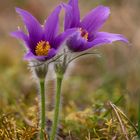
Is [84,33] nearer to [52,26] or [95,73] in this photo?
[52,26]

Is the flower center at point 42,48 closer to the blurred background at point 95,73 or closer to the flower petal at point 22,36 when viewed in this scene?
the flower petal at point 22,36

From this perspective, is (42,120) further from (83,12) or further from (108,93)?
(83,12)

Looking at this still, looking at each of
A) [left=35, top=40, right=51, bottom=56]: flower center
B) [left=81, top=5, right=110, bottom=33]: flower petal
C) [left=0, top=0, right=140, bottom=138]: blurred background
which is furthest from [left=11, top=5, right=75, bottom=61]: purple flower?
[left=0, top=0, right=140, bottom=138]: blurred background

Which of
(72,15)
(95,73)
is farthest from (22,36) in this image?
(95,73)

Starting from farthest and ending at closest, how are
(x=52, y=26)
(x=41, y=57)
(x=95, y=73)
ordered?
1. (x=95, y=73)
2. (x=52, y=26)
3. (x=41, y=57)

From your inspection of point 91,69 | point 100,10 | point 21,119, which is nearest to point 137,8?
point 91,69

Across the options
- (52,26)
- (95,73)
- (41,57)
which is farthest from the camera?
(95,73)

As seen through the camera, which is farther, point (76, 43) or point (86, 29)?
point (86, 29)
